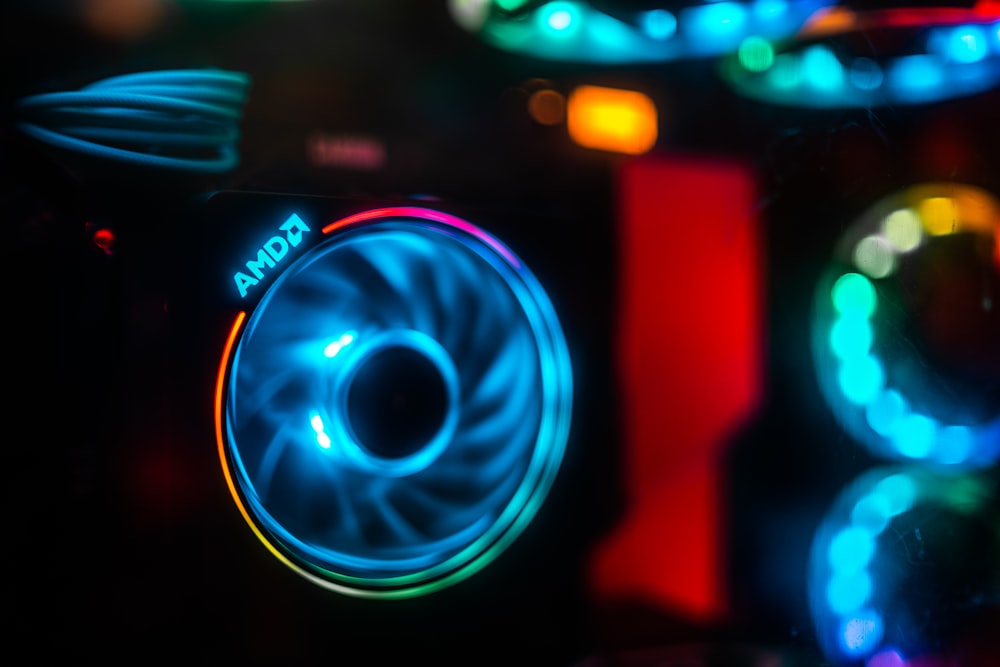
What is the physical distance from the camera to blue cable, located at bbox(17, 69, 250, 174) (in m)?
0.56

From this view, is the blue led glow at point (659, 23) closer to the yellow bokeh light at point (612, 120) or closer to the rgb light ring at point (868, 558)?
→ the yellow bokeh light at point (612, 120)

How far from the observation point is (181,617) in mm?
567

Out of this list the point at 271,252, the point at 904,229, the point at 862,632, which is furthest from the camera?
the point at 904,229

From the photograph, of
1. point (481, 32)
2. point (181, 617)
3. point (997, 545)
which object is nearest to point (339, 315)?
point (181, 617)

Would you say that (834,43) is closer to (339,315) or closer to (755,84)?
(755,84)

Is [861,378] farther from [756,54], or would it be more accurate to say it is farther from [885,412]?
[756,54]

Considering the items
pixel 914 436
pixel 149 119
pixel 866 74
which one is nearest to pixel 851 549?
pixel 914 436

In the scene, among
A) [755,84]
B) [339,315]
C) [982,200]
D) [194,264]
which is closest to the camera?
[194,264]

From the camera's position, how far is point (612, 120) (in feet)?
2.77

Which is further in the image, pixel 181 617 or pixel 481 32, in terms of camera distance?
pixel 481 32

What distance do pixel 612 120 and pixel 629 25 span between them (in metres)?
0.10

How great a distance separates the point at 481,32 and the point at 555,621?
57cm

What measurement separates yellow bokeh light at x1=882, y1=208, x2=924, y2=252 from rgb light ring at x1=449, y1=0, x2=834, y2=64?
0.21 m

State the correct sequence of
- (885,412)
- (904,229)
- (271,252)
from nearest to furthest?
(271,252), (904,229), (885,412)
